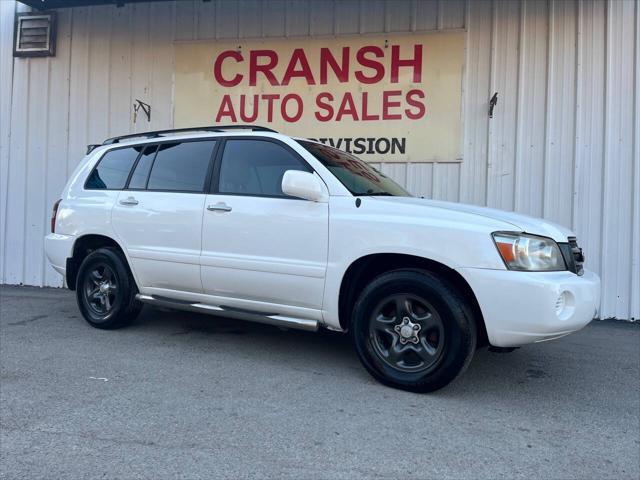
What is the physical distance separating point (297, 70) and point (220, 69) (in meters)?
1.22

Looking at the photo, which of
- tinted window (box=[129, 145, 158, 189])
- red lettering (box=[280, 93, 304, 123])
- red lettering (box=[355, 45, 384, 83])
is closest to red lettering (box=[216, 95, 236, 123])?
red lettering (box=[280, 93, 304, 123])

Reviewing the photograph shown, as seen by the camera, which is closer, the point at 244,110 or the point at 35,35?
the point at 244,110

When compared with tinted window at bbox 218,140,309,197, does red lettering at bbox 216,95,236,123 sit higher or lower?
higher

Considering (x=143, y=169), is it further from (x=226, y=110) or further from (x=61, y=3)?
(x=61, y=3)

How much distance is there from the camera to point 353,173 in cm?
432

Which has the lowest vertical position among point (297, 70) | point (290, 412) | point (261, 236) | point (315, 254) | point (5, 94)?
point (290, 412)

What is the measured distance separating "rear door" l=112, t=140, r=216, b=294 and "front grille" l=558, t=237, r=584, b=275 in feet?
9.34

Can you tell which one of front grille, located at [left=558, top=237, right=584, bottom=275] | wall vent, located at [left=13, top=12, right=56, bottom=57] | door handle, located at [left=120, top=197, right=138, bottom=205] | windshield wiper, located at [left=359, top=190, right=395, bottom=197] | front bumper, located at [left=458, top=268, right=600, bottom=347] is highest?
wall vent, located at [left=13, top=12, right=56, bottom=57]

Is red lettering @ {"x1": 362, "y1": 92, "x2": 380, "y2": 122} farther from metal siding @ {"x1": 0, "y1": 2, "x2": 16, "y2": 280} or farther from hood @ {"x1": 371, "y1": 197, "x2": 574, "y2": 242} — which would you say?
metal siding @ {"x1": 0, "y1": 2, "x2": 16, "y2": 280}

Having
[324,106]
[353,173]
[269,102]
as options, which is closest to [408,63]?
[324,106]

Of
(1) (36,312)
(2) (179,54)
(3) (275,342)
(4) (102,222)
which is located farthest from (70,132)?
(3) (275,342)

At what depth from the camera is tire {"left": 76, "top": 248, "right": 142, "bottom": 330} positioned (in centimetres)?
494

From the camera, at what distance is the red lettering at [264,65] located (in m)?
7.48

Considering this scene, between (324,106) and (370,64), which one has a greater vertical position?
(370,64)
